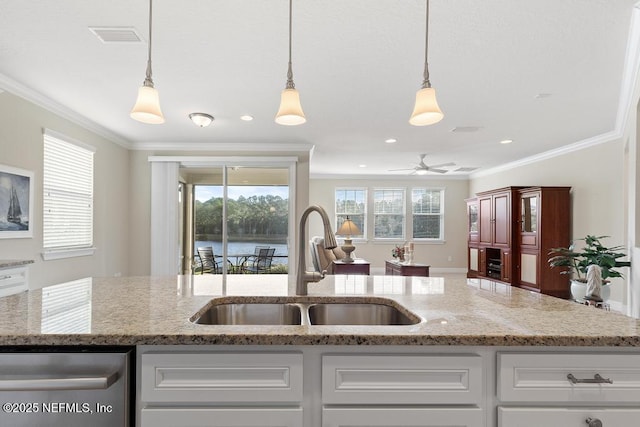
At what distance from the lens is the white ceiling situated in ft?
6.81

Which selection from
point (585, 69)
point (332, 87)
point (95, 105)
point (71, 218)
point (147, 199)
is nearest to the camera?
point (585, 69)

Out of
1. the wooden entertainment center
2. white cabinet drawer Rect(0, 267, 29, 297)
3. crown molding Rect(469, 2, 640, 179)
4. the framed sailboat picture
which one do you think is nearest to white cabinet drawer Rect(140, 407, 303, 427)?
white cabinet drawer Rect(0, 267, 29, 297)

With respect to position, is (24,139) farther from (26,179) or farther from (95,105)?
(95,105)

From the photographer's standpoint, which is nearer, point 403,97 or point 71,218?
point 403,97

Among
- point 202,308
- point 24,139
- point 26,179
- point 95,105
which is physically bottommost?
point 202,308

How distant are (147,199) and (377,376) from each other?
5.41 m

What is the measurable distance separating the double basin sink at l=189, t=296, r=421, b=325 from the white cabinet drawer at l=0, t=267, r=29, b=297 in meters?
2.15

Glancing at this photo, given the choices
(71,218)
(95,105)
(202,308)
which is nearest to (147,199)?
(71,218)

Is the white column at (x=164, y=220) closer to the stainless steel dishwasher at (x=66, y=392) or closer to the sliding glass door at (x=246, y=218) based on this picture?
the sliding glass door at (x=246, y=218)

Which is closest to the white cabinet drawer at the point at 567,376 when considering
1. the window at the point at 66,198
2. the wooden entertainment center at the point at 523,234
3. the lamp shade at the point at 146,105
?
the lamp shade at the point at 146,105

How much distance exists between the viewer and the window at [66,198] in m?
3.71

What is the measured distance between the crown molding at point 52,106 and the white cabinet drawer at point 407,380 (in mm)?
3790

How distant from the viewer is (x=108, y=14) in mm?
2090

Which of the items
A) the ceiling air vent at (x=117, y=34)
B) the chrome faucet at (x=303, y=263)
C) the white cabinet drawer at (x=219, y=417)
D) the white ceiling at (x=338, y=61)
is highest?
the white ceiling at (x=338, y=61)
